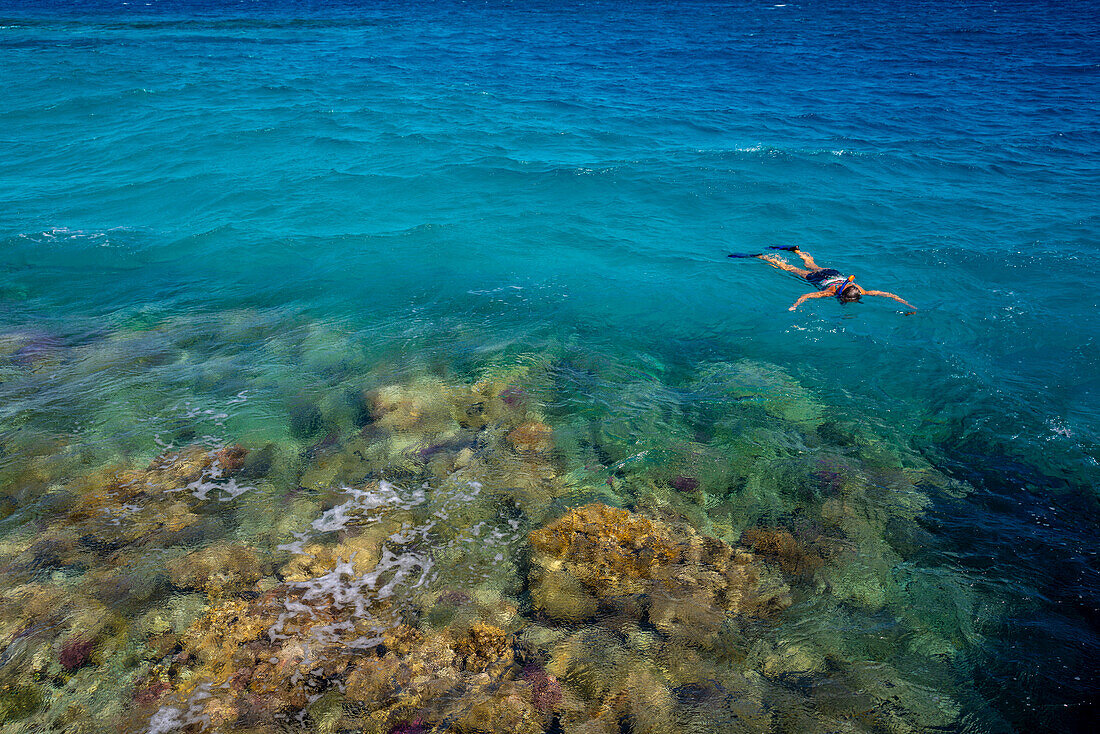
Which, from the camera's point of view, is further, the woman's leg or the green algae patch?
the woman's leg

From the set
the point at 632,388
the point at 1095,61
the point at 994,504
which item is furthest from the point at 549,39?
the point at 994,504

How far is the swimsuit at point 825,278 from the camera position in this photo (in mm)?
13312

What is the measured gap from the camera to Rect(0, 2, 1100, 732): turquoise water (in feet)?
22.0

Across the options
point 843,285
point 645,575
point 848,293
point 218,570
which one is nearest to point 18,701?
point 218,570

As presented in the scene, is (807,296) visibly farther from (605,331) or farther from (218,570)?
(218,570)

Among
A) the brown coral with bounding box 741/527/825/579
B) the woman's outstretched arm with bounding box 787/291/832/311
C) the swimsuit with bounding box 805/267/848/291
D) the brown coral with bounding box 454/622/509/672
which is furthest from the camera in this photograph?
the swimsuit with bounding box 805/267/848/291

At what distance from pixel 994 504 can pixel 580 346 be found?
702cm

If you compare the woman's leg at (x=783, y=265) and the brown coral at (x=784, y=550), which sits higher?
the woman's leg at (x=783, y=265)

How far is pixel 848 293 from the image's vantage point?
41.9ft

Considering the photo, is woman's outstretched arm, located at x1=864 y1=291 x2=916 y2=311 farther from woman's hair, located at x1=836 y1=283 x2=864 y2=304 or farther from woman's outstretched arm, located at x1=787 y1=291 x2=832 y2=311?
woman's outstretched arm, located at x1=787 y1=291 x2=832 y2=311

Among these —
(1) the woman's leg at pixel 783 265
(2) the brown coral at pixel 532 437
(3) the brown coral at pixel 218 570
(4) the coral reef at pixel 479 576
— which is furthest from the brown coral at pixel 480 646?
(1) the woman's leg at pixel 783 265

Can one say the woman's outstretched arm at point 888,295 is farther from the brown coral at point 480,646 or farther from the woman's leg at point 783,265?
the brown coral at point 480,646

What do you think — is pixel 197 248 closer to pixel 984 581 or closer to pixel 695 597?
pixel 695 597

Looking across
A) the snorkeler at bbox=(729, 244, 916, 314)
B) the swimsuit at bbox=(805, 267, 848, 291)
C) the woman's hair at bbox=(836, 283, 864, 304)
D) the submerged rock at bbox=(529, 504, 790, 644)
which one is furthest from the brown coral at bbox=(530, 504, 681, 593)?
the swimsuit at bbox=(805, 267, 848, 291)
